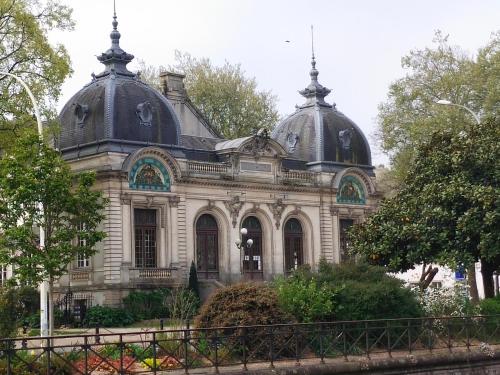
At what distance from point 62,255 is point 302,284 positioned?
23.2ft

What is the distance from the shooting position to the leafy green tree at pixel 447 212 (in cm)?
3120

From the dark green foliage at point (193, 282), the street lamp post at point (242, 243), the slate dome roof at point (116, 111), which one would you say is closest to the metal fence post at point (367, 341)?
the street lamp post at point (242, 243)

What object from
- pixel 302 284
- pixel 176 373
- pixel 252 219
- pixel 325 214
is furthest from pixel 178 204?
pixel 176 373

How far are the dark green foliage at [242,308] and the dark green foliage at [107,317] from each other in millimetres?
16334

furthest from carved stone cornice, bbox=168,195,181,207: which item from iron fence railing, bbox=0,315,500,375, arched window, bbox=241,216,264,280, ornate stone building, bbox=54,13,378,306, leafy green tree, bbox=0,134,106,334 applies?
iron fence railing, bbox=0,315,500,375

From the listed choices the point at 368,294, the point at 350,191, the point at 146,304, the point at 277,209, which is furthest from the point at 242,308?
the point at 350,191

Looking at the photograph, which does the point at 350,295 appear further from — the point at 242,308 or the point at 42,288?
the point at 42,288

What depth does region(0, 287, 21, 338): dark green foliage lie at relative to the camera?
2236 centimetres

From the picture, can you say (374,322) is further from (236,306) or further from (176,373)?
(176,373)

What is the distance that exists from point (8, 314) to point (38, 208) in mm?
6724

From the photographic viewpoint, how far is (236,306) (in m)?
24.0

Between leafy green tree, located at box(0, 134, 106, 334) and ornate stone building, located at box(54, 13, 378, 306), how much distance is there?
44.8 feet

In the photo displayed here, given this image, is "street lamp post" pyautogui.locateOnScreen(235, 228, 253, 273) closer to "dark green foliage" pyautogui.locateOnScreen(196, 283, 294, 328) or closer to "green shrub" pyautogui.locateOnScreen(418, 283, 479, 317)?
"green shrub" pyautogui.locateOnScreen(418, 283, 479, 317)

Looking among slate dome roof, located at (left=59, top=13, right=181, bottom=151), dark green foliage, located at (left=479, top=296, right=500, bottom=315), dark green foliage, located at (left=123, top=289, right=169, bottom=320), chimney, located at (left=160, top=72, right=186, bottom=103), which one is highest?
chimney, located at (left=160, top=72, right=186, bottom=103)
